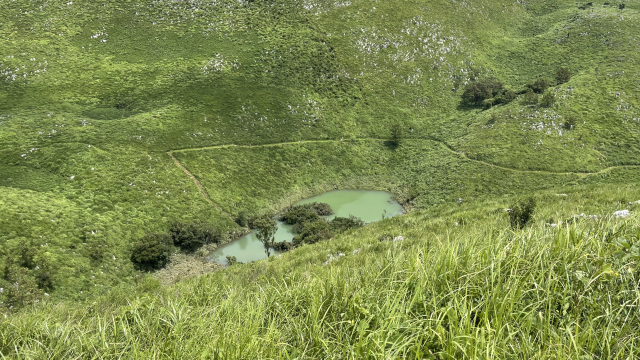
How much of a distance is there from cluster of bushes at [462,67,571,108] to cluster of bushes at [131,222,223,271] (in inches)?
2259

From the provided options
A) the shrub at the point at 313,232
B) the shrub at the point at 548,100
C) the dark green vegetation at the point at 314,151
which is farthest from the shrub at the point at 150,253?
the shrub at the point at 548,100

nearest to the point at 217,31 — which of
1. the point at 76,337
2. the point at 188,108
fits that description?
the point at 188,108

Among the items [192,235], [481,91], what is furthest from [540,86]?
[192,235]

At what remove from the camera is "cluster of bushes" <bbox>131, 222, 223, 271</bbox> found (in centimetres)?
3412

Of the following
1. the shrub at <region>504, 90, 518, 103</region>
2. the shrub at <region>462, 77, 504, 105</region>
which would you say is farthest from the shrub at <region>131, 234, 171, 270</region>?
the shrub at <region>504, 90, 518, 103</region>

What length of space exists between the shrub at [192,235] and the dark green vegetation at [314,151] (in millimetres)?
240

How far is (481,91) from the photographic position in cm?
7050

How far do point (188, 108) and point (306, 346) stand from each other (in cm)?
5879

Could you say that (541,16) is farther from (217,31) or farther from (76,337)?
(76,337)

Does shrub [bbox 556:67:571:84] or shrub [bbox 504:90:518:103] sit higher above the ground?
shrub [bbox 556:67:571:84]

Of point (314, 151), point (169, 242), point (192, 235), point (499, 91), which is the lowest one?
point (169, 242)

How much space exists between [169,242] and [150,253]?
3319 mm

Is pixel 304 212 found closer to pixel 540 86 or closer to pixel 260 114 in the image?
pixel 260 114

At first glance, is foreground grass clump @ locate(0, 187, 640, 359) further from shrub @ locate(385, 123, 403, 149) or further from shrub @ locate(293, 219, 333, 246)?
shrub @ locate(385, 123, 403, 149)
